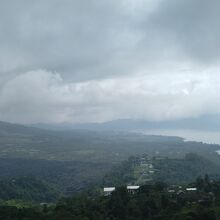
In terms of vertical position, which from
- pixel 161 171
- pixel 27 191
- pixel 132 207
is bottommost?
pixel 27 191

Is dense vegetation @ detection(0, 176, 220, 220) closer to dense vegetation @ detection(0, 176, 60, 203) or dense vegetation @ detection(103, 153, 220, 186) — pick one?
dense vegetation @ detection(0, 176, 60, 203)

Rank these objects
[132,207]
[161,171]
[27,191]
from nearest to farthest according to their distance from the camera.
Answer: [132,207], [27,191], [161,171]

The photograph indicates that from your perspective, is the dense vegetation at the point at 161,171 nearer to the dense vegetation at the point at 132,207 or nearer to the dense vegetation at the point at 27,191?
the dense vegetation at the point at 27,191

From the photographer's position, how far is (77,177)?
5276 inches

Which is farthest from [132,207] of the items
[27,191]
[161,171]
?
[161,171]

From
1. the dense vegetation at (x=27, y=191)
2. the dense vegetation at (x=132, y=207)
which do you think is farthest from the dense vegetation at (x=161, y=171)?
the dense vegetation at (x=132, y=207)

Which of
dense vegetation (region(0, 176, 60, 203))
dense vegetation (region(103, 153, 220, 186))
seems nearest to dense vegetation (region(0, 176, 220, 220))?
dense vegetation (region(0, 176, 60, 203))

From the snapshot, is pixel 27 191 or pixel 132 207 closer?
pixel 132 207

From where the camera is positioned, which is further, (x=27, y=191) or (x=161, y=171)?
(x=161, y=171)

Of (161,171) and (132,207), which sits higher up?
(161,171)

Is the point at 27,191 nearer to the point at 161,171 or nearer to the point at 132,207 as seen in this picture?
the point at 161,171

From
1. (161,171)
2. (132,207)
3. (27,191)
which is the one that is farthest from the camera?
(161,171)

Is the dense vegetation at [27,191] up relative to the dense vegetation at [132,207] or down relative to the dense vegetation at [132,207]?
down

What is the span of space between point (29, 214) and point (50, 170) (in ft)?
320
